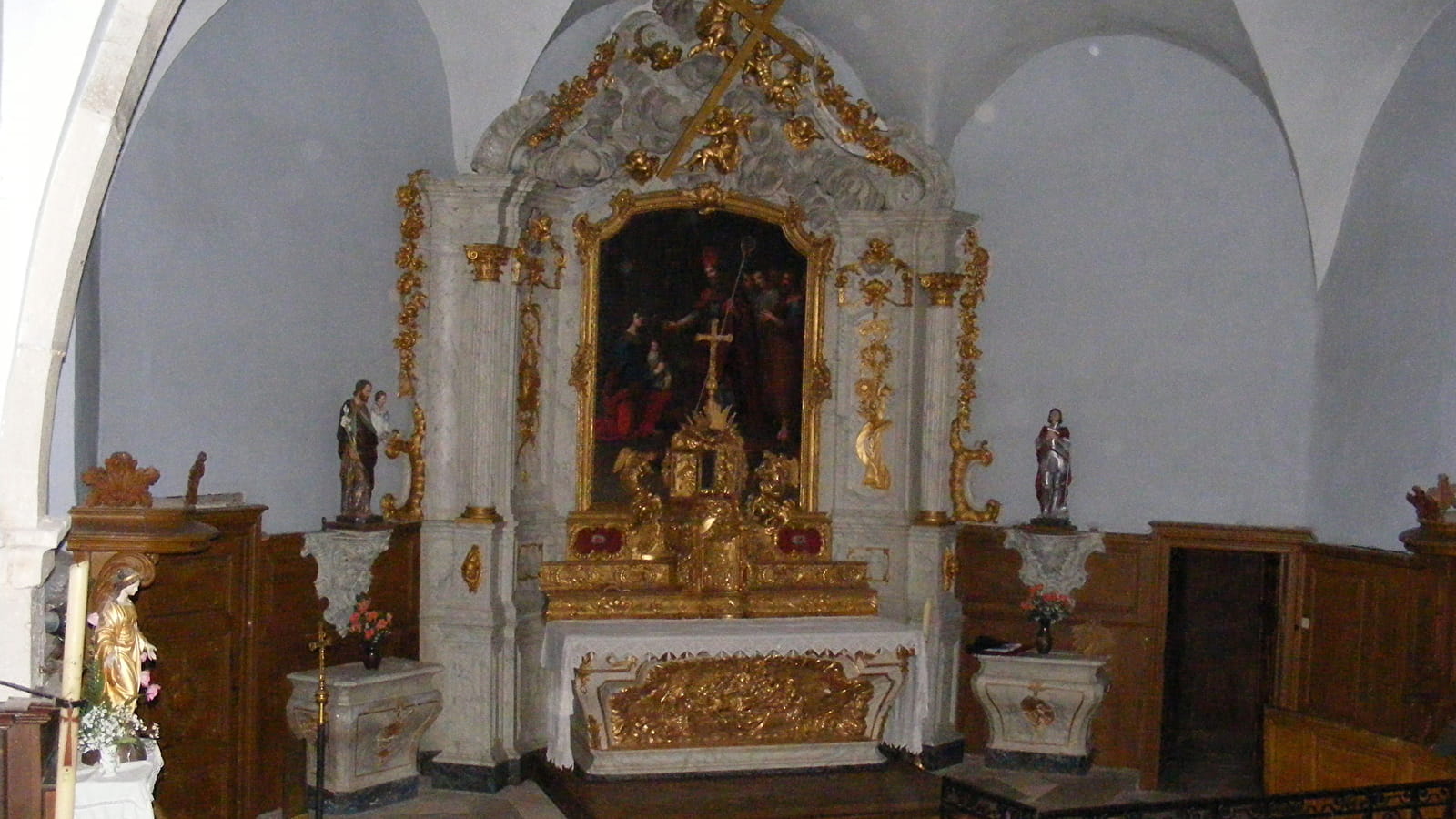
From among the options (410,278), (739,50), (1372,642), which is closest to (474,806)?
(410,278)

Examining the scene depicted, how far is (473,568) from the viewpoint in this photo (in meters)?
9.74

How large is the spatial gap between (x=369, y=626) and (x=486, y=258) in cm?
252

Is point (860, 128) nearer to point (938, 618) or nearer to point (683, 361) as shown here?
point (683, 361)

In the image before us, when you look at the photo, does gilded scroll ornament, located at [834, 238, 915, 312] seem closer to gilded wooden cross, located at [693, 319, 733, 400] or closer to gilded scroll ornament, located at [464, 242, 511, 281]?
gilded wooden cross, located at [693, 319, 733, 400]

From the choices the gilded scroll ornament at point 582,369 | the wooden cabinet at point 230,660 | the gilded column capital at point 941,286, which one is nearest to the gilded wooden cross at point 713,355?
the gilded scroll ornament at point 582,369

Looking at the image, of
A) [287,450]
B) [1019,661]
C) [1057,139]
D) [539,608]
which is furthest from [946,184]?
[287,450]

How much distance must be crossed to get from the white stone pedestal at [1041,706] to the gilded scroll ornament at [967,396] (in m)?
1.12

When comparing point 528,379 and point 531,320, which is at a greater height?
point 531,320

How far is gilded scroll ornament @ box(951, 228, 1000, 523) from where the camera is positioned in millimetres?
10992

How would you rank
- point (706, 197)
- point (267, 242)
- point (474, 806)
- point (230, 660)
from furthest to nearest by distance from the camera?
1. point (706, 197)
2. point (474, 806)
3. point (267, 242)
4. point (230, 660)

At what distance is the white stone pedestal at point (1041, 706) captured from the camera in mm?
10328

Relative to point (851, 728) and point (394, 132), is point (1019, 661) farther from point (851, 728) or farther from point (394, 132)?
point (394, 132)

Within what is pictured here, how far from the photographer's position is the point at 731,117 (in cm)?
1039

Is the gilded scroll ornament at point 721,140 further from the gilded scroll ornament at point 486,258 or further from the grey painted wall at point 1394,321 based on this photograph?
the grey painted wall at point 1394,321
